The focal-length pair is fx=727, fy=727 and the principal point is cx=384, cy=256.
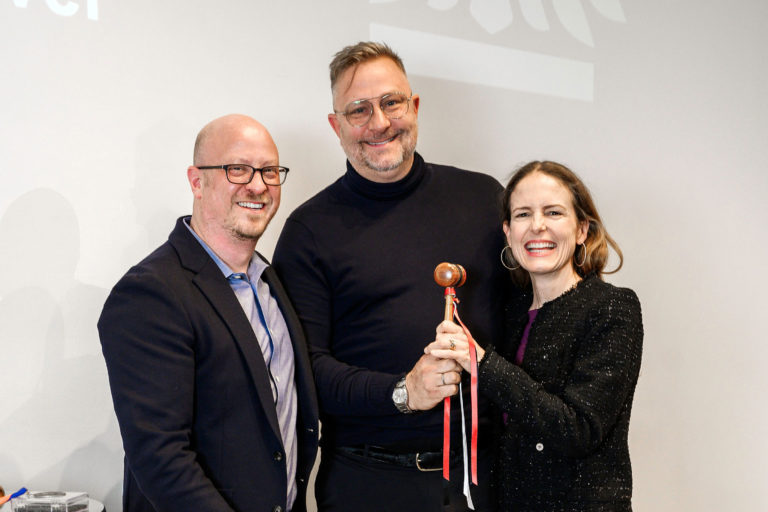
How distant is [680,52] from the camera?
10.2ft

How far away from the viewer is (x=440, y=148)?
278 centimetres

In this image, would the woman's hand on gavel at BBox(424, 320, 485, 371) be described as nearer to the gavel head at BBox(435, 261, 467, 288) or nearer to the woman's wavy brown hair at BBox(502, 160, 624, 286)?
the gavel head at BBox(435, 261, 467, 288)

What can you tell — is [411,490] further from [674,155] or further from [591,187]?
Answer: [674,155]

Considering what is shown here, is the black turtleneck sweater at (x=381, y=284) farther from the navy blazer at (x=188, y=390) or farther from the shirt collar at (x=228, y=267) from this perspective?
the navy blazer at (x=188, y=390)

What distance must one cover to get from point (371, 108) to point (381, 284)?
0.51 meters

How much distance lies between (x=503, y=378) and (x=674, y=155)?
182 centimetres

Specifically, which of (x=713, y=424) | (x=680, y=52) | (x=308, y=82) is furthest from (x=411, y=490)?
(x=680, y=52)

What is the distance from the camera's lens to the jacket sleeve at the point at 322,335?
6.32 feet

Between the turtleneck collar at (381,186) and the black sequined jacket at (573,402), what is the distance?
58 cm

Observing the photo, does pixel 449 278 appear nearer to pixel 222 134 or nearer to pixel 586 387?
pixel 586 387

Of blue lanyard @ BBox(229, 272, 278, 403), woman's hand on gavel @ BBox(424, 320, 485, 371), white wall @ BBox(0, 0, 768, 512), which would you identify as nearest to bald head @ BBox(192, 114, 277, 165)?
blue lanyard @ BBox(229, 272, 278, 403)

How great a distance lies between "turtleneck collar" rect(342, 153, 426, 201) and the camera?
2.14 m

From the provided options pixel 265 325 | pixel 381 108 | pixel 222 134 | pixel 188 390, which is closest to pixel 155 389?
pixel 188 390


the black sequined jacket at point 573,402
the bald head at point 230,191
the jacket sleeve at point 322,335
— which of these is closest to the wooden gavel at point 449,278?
the black sequined jacket at point 573,402
